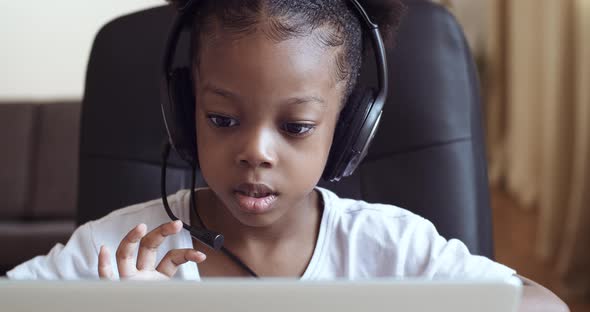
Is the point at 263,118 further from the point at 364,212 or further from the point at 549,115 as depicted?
the point at 549,115

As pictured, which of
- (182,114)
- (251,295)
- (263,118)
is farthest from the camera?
(182,114)

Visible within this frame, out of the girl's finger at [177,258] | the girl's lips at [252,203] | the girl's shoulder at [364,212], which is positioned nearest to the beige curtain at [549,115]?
the girl's shoulder at [364,212]

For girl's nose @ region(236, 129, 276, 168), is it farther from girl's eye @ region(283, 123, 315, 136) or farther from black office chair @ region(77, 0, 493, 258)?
black office chair @ region(77, 0, 493, 258)

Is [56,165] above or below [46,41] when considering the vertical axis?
below

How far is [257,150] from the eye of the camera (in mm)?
736

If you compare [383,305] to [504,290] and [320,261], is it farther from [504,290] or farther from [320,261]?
[320,261]

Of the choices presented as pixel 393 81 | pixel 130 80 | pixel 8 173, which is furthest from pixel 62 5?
pixel 393 81

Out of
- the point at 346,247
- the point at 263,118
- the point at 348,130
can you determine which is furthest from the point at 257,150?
the point at 346,247

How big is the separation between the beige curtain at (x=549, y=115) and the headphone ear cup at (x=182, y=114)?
1.68 meters

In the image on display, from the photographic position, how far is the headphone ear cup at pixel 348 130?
0.82 m

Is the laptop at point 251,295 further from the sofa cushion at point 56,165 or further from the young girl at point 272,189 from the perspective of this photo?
the sofa cushion at point 56,165

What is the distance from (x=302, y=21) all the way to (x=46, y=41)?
1984mm

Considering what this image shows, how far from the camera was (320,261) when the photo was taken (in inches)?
35.8

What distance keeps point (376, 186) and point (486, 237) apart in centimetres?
17
